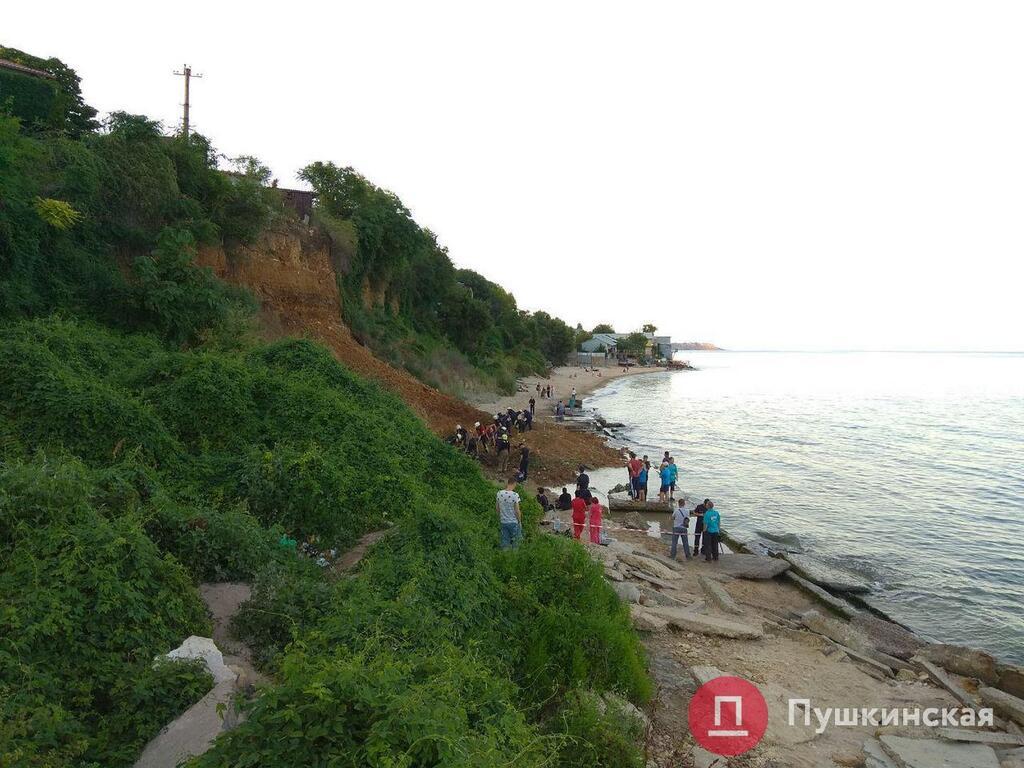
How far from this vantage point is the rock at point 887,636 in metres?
11.3

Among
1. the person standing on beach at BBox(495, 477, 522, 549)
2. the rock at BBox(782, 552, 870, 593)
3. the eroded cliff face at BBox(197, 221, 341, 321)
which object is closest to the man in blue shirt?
the rock at BBox(782, 552, 870, 593)

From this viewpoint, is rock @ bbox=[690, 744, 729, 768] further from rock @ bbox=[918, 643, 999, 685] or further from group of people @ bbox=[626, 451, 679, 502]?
group of people @ bbox=[626, 451, 679, 502]

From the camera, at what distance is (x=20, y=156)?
1625 cm

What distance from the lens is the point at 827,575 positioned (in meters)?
14.7

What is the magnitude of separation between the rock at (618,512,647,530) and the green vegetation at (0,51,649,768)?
6.12 m

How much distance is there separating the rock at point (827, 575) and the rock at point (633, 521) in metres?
3.93

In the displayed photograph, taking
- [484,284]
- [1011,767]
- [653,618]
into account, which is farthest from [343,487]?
[484,284]

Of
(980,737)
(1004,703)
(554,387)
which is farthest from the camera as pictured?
(554,387)

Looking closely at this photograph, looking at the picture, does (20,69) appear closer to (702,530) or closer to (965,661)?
(702,530)

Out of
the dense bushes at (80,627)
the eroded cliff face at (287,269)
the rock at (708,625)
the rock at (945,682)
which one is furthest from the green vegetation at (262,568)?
the eroded cliff face at (287,269)

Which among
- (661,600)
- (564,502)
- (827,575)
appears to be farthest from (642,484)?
(661,600)

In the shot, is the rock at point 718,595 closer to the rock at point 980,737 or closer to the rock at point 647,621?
the rock at point 647,621

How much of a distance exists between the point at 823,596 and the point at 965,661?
3.19 m

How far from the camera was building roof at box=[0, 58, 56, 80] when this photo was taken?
71.1ft
